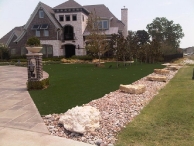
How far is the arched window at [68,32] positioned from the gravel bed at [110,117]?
2812 cm

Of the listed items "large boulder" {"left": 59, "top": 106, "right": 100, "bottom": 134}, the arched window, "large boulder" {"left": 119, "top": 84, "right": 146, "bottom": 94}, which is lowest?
"large boulder" {"left": 59, "top": 106, "right": 100, "bottom": 134}

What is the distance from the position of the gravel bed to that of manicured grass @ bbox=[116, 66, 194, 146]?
25 centimetres

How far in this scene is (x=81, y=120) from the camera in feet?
16.4

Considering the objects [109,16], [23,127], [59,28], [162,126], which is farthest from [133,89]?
[109,16]

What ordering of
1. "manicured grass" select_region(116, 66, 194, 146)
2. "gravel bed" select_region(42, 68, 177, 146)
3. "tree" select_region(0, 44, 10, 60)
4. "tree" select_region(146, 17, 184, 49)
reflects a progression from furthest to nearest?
1. "tree" select_region(146, 17, 184, 49)
2. "tree" select_region(0, 44, 10, 60)
3. "gravel bed" select_region(42, 68, 177, 146)
4. "manicured grass" select_region(116, 66, 194, 146)

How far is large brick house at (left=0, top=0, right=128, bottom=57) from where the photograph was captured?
3372 centimetres

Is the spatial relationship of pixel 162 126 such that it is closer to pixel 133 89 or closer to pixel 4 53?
pixel 133 89

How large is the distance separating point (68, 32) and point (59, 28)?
7.52 ft

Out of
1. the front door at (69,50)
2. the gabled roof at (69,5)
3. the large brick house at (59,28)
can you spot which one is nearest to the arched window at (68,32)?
the large brick house at (59,28)

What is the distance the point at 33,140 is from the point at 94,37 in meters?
21.6

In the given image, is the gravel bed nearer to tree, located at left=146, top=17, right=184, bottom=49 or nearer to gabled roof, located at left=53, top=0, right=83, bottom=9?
gabled roof, located at left=53, top=0, right=83, bottom=9

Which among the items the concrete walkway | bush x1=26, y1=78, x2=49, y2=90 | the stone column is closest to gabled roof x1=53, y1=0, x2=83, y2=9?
the stone column

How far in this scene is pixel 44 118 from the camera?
18.7 feet

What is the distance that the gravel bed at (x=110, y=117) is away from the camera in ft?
15.0
